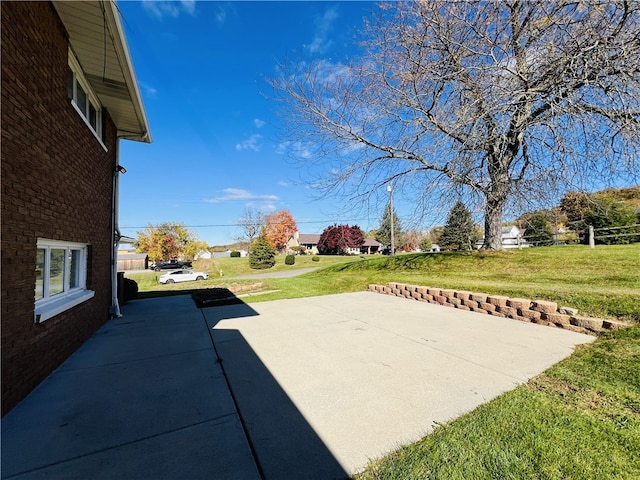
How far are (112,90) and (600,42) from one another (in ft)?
30.4

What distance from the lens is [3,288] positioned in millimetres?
2451

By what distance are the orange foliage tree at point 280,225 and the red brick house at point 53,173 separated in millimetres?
51318

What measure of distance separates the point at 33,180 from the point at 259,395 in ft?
10.8

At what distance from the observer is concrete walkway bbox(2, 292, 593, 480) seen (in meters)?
1.92

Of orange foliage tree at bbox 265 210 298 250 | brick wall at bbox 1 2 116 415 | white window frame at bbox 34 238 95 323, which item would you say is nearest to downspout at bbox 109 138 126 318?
white window frame at bbox 34 238 95 323

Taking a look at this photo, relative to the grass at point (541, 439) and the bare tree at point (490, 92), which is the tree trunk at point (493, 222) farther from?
the grass at point (541, 439)

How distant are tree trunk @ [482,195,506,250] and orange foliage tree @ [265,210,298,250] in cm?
4844

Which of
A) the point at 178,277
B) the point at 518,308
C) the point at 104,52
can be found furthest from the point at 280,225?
the point at 518,308

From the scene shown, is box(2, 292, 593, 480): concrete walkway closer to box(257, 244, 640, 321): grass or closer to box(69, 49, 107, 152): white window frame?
box(257, 244, 640, 321): grass

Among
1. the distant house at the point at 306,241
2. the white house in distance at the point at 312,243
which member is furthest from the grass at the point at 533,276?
the distant house at the point at 306,241

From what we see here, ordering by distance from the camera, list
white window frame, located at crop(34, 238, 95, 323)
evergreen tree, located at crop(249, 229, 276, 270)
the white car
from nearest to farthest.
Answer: white window frame, located at crop(34, 238, 95, 323), the white car, evergreen tree, located at crop(249, 229, 276, 270)

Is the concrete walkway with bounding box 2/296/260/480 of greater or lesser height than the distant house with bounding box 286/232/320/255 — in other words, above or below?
below

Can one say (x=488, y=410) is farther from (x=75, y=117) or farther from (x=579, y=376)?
(x=75, y=117)

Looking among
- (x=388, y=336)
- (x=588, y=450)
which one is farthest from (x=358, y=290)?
(x=588, y=450)
